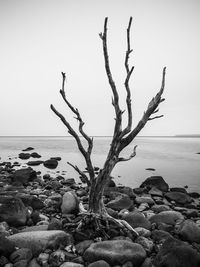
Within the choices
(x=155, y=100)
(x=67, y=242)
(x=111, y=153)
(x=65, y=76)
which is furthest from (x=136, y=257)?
(x=65, y=76)

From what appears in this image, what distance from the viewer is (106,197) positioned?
34.5 feet

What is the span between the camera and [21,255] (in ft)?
13.6

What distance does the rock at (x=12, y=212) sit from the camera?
19.2 feet

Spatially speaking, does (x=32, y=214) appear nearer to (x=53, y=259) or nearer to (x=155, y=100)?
(x=53, y=259)

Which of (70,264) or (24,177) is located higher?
(70,264)

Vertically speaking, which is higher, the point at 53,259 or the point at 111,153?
the point at 111,153

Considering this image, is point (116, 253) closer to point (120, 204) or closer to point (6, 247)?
point (6, 247)

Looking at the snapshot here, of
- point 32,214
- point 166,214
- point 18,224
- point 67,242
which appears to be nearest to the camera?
point 67,242

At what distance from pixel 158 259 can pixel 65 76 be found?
4.46 m

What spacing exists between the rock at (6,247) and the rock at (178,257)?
2.83 metres

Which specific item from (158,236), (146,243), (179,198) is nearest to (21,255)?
(146,243)

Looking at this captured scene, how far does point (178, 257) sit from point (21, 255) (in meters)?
2.97

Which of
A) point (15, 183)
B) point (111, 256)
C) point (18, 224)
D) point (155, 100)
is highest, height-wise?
point (155, 100)

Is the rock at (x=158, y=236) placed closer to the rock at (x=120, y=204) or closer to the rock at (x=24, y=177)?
the rock at (x=120, y=204)
